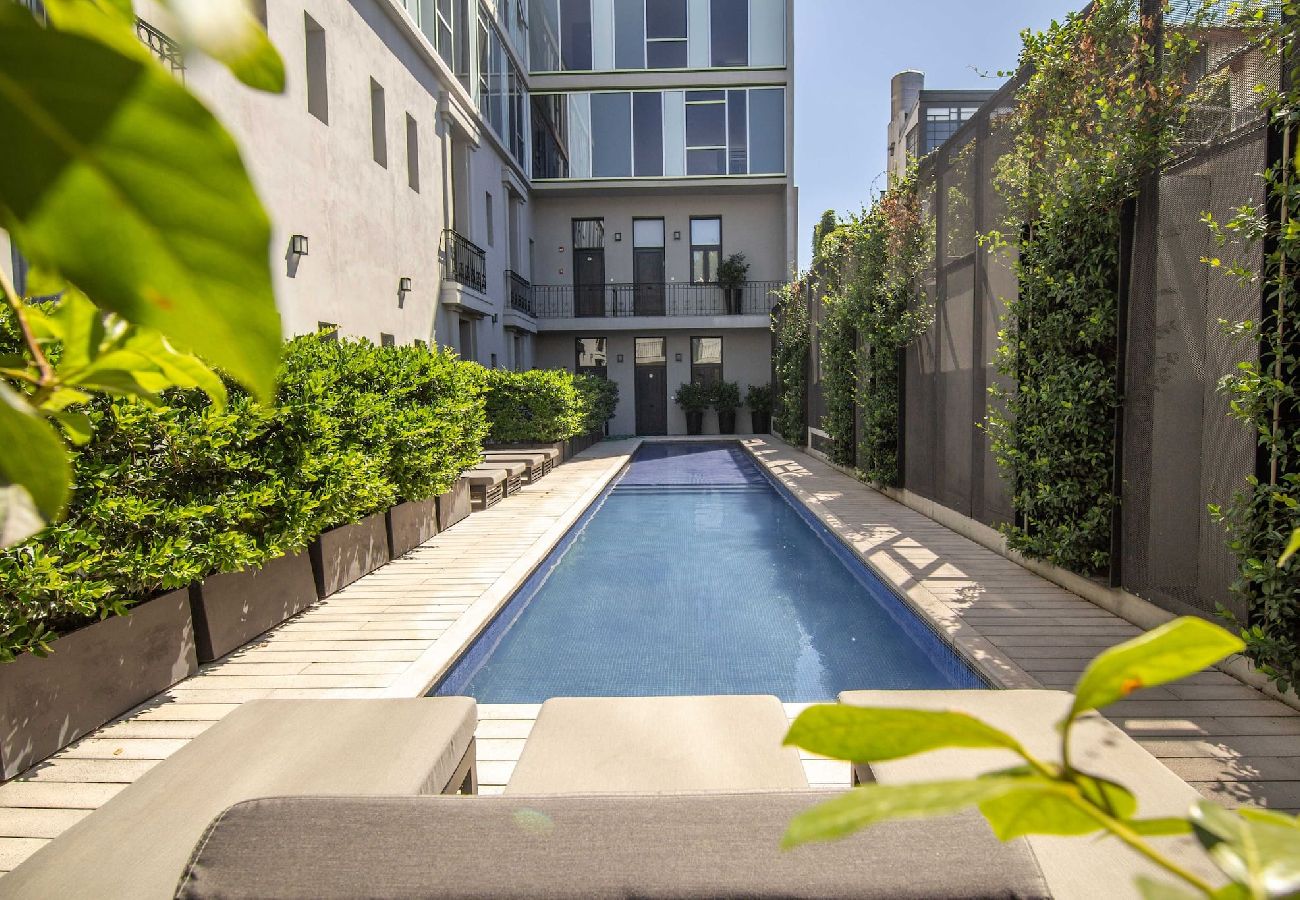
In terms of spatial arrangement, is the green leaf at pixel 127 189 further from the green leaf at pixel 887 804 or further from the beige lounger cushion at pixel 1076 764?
the beige lounger cushion at pixel 1076 764

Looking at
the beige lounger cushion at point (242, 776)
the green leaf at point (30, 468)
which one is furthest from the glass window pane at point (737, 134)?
the green leaf at point (30, 468)

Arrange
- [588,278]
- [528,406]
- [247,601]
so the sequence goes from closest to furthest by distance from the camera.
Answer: [247,601] < [528,406] < [588,278]

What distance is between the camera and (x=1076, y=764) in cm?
192

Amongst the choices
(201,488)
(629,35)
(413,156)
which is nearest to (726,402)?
(629,35)

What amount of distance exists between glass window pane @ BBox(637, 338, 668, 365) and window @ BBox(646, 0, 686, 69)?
19.6 feet

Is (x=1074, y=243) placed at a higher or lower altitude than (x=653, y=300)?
lower

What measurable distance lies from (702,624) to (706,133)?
1550cm

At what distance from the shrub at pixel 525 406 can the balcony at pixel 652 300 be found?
7.20 meters

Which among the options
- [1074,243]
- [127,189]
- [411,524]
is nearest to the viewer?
[127,189]

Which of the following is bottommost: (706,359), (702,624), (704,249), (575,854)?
(702,624)

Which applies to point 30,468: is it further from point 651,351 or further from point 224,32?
point 651,351

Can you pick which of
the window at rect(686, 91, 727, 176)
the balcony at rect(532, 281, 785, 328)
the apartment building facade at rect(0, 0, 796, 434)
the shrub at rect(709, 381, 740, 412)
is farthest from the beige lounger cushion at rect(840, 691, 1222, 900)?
the window at rect(686, 91, 727, 176)

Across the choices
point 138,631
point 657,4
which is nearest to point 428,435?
point 138,631

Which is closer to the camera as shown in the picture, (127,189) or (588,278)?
(127,189)
